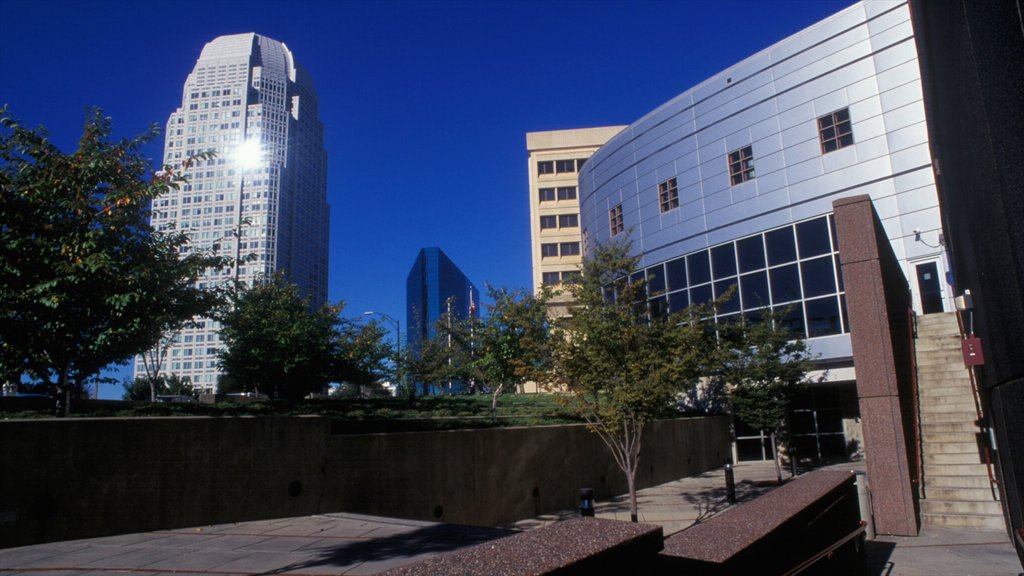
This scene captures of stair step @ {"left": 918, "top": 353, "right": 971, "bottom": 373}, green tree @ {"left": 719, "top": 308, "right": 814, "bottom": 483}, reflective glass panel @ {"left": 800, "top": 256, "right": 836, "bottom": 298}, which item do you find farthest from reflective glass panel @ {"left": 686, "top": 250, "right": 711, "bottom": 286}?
stair step @ {"left": 918, "top": 353, "right": 971, "bottom": 373}

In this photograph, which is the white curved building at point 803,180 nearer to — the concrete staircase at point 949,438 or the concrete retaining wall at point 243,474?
the concrete staircase at point 949,438

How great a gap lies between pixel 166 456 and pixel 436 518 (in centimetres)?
528

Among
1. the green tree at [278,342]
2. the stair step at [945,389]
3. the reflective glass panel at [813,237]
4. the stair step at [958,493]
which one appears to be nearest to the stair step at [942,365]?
the stair step at [945,389]

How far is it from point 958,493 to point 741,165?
19444 mm

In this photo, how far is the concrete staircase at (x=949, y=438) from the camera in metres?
12.8

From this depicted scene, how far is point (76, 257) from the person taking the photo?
35.4 feet

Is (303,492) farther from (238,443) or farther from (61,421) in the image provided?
(61,421)

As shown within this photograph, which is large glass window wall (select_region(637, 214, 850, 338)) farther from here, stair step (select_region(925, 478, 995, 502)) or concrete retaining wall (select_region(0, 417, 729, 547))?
concrete retaining wall (select_region(0, 417, 729, 547))

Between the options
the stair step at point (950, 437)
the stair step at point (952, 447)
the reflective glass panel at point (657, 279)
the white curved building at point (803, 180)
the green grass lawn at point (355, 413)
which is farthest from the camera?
the reflective glass panel at point (657, 279)

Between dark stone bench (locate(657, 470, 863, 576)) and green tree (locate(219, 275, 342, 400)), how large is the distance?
21709mm

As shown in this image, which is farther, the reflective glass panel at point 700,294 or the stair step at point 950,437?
the reflective glass panel at point 700,294

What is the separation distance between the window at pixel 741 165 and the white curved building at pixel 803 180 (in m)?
0.06

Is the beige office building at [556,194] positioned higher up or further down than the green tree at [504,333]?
higher up

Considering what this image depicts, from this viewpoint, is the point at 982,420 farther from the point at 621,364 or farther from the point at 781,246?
the point at 781,246
